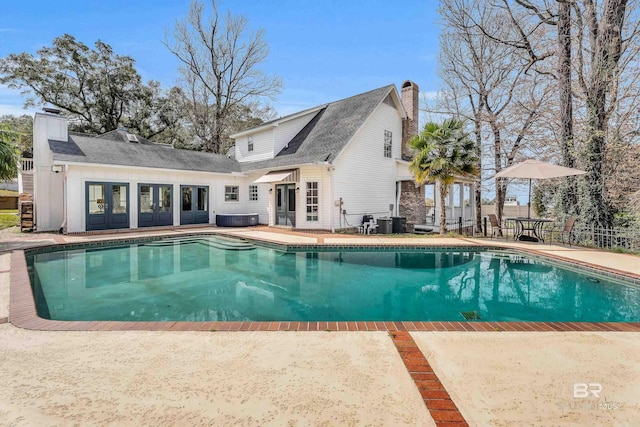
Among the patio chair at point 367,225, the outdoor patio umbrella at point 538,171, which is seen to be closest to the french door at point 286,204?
the patio chair at point 367,225

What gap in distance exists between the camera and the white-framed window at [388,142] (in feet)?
65.5

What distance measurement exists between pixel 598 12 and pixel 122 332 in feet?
65.8

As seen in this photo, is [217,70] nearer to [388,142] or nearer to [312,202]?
[388,142]

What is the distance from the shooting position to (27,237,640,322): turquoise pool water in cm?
642

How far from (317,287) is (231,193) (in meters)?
14.9

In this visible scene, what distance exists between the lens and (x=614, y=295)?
7410 millimetres

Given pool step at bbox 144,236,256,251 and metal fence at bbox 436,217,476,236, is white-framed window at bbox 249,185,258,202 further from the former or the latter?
metal fence at bbox 436,217,476,236

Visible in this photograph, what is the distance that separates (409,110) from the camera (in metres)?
21.5

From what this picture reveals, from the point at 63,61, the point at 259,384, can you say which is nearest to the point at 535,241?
the point at 259,384

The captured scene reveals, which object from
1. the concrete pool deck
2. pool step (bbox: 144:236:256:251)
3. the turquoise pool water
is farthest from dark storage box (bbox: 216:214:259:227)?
the concrete pool deck

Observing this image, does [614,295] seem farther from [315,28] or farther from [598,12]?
[315,28]

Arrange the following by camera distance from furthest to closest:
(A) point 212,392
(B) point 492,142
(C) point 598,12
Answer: (B) point 492,142
(C) point 598,12
(A) point 212,392

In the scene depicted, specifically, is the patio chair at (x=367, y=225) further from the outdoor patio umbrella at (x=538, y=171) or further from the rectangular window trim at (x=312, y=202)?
the outdoor patio umbrella at (x=538, y=171)

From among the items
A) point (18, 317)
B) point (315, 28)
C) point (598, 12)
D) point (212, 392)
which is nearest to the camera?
point (212, 392)
